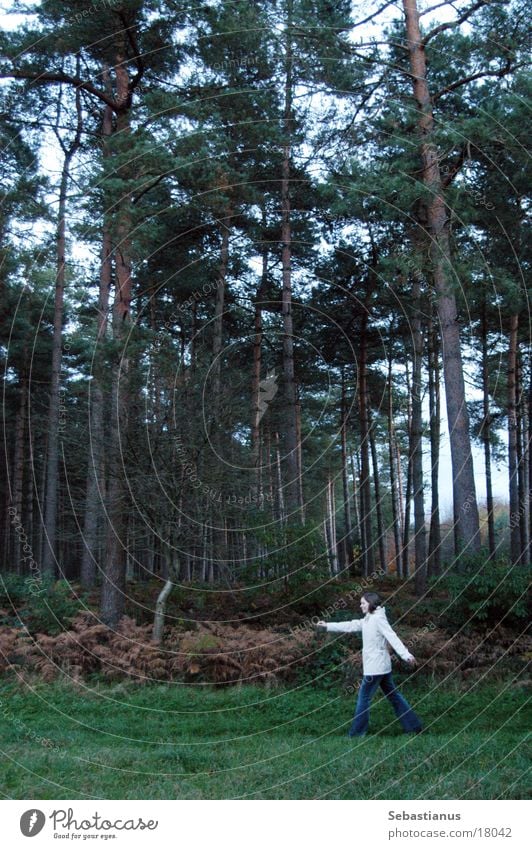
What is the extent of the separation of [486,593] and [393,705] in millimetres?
3947

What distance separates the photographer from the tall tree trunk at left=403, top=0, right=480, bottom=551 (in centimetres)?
1347

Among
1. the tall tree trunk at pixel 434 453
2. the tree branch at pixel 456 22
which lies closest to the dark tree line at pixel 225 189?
the tree branch at pixel 456 22

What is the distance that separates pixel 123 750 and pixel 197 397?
25.2ft

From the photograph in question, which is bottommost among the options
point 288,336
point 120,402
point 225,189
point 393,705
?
point 393,705

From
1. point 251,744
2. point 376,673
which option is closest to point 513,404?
point 376,673

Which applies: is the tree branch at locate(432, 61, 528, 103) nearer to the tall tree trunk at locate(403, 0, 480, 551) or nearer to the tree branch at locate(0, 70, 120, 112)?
the tall tree trunk at locate(403, 0, 480, 551)

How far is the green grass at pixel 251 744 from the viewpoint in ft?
22.3

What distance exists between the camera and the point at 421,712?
1022 cm

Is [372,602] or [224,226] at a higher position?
[224,226]

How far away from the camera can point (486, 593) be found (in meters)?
12.2

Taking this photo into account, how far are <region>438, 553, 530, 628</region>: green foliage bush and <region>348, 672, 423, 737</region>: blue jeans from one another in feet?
10.8

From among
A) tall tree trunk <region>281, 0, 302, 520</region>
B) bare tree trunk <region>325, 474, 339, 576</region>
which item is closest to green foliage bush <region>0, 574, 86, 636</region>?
bare tree trunk <region>325, 474, 339, 576</region>

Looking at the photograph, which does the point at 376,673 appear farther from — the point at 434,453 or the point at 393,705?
the point at 434,453

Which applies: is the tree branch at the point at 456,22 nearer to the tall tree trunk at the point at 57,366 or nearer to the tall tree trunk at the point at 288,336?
the tall tree trunk at the point at 288,336
